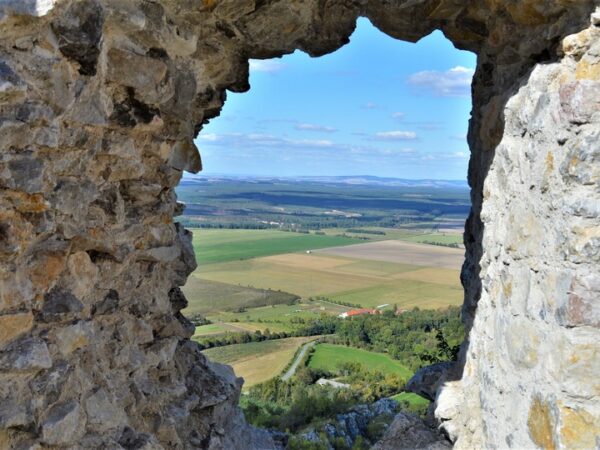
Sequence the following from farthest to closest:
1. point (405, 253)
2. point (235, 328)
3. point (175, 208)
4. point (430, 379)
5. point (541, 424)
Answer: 1. point (405, 253)
2. point (235, 328)
3. point (430, 379)
4. point (175, 208)
5. point (541, 424)

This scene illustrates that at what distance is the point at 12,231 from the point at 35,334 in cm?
52

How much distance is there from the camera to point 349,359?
12.8 metres

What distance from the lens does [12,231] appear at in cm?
262

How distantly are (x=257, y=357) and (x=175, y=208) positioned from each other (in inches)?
393

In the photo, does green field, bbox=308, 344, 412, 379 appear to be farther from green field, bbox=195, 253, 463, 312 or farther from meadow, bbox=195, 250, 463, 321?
green field, bbox=195, 253, 463, 312

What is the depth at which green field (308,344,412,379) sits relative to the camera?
10.9 meters

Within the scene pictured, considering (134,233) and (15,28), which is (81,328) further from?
(15,28)

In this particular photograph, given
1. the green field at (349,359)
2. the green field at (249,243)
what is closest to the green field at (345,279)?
the green field at (249,243)

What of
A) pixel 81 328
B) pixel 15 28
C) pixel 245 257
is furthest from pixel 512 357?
pixel 245 257

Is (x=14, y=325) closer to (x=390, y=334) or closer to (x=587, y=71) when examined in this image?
(x=587, y=71)

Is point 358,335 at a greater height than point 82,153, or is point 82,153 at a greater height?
point 82,153

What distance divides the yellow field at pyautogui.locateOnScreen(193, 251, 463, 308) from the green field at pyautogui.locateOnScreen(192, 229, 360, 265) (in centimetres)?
169

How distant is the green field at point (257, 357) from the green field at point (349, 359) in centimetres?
74

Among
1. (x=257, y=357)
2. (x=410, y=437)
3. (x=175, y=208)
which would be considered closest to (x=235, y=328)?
(x=257, y=357)
